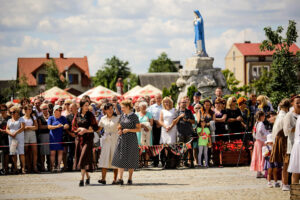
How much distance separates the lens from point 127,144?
1240 cm

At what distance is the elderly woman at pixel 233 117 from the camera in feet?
54.3

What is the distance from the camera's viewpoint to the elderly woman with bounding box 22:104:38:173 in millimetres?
15633

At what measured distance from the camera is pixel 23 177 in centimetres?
1448

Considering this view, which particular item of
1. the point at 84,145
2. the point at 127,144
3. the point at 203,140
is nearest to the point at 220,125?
the point at 203,140

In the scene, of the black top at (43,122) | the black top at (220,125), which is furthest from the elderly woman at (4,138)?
the black top at (220,125)

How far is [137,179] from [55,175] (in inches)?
103

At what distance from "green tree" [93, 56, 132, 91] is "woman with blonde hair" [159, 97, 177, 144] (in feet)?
235

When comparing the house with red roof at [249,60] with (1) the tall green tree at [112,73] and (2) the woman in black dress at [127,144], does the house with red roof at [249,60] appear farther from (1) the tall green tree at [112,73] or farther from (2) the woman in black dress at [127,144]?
(2) the woman in black dress at [127,144]

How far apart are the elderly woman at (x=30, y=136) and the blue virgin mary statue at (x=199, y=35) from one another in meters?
13.9

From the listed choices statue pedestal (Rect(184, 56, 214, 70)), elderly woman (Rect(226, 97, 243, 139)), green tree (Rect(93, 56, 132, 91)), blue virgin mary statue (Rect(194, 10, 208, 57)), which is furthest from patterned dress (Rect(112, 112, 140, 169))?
green tree (Rect(93, 56, 132, 91))

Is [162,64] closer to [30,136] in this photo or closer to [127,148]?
[30,136]

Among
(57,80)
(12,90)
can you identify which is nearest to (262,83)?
A: (57,80)

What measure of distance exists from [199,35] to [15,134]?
579 inches

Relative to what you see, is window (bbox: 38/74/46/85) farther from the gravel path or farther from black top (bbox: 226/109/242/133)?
the gravel path
